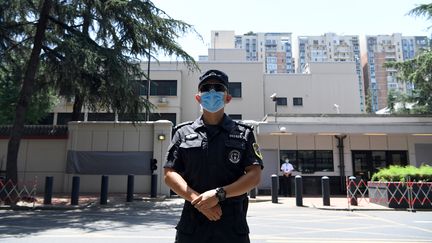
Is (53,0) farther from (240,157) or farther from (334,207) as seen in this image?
(240,157)

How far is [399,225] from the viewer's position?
419 inches

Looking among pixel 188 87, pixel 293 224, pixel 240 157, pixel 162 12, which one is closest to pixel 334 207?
pixel 293 224

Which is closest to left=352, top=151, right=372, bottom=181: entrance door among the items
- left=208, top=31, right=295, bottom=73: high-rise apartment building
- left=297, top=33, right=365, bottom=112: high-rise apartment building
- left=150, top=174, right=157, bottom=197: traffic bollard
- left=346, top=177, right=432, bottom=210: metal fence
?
left=346, top=177, right=432, bottom=210: metal fence

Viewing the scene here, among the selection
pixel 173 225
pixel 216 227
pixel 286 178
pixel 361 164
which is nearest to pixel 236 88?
pixel 361 164

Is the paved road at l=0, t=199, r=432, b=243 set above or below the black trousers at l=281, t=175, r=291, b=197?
below

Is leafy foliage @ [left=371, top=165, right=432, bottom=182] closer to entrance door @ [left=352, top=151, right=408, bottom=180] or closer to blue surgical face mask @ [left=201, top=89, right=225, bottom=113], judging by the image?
entrance door @ [left=352, top=151, right=408, bottom=180]

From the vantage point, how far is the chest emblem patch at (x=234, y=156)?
2.76 metres

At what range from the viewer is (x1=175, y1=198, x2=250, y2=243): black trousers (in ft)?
8.55

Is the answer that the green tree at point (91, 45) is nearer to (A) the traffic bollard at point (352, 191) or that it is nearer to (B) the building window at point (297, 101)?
(A) the traffic bollard at point (352, 191)

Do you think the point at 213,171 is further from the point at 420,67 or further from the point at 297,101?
the point at 297,101

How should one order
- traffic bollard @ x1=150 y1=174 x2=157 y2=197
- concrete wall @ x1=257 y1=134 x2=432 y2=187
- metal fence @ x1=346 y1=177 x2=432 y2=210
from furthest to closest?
concrete wall @ x1=257 y1=134 x2=432 y2=187, traffic bollard @ x1=150 y1=174 x2=157 y2=197, metal fence @ x1=346 y1=177 x2=432 y2=210

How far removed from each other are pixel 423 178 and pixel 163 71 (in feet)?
81.0

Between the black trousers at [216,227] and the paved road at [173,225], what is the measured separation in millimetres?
5695

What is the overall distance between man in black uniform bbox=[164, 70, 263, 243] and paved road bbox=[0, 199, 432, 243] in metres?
5.68
